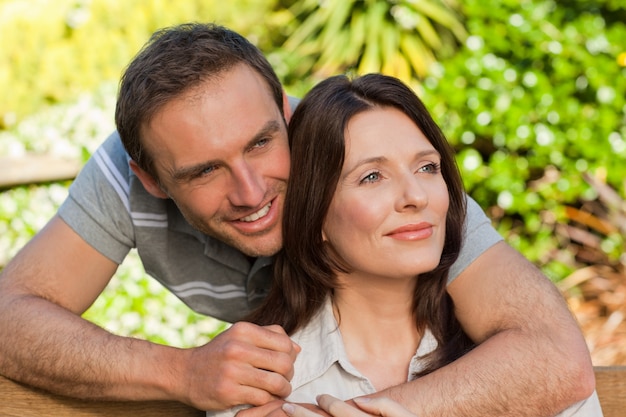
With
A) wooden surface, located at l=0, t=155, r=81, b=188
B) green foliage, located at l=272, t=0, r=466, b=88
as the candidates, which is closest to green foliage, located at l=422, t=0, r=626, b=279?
green foliage, located at l=272, t=0, r=466, b=88

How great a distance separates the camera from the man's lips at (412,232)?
7.71 feet

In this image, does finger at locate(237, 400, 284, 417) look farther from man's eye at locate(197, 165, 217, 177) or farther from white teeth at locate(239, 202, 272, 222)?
man's eye at locate(197, 165, 217, 177)

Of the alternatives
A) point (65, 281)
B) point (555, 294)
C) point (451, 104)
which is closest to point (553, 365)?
point (555, 294)

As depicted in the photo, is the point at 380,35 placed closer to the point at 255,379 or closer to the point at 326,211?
the point at 326,211

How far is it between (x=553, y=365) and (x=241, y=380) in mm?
836

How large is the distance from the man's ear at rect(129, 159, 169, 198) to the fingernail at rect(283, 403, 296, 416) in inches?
35.3

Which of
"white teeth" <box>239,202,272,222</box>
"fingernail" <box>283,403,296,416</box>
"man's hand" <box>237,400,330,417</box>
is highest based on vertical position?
"white teeth" <box>239,202,272,222</box>

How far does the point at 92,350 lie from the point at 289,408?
643mm

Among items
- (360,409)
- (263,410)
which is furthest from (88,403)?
(360,409)

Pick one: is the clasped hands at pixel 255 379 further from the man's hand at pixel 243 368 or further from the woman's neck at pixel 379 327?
the woman's neck at pixel 379 327

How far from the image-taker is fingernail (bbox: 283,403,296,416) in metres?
2.26

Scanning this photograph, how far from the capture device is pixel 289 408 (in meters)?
2.27

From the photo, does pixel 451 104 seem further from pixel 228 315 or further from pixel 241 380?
pixel 241 380

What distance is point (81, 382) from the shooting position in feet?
8.32
